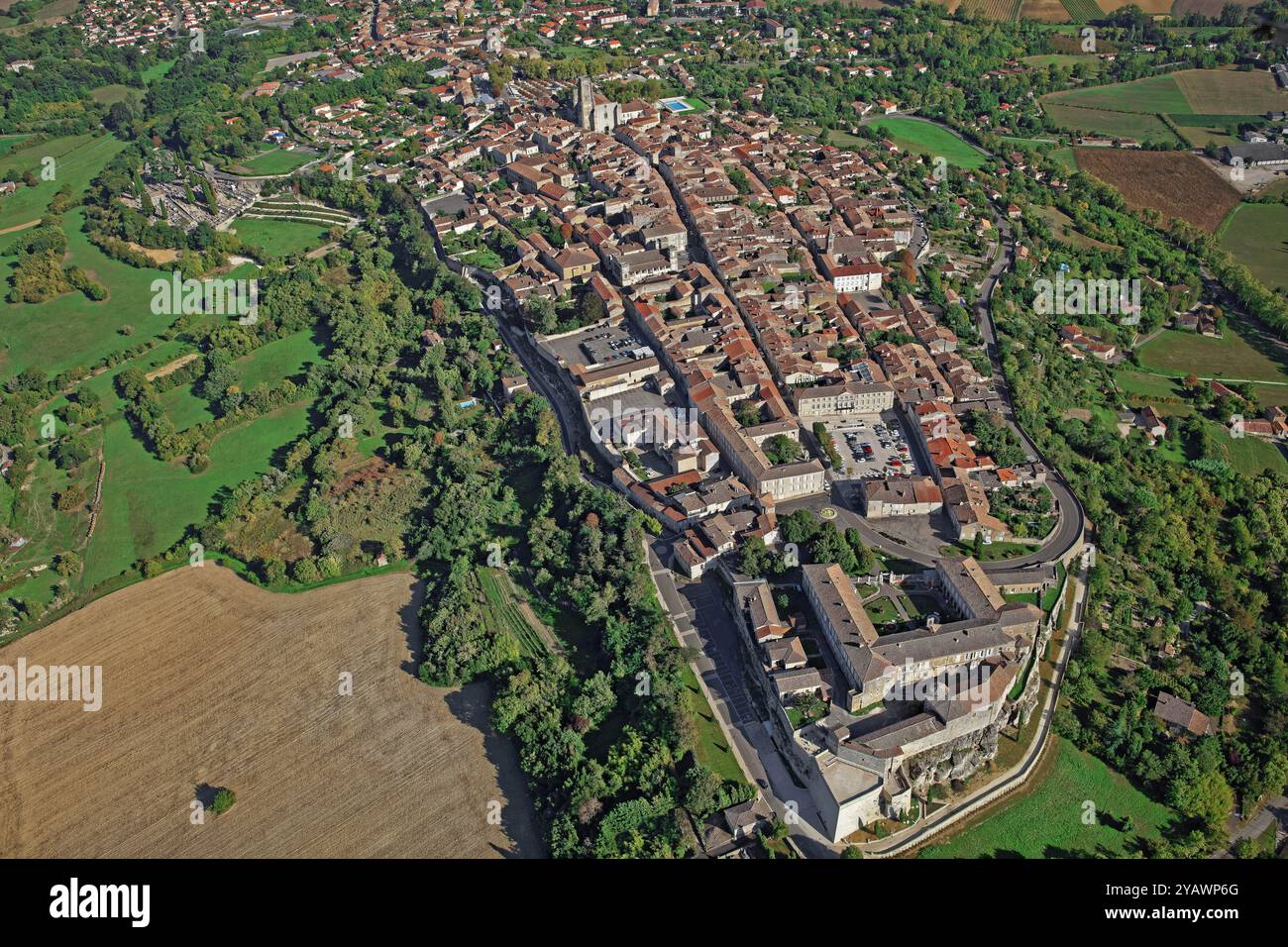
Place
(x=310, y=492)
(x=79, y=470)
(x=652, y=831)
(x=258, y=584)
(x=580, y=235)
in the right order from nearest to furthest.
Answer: (x=652, y=831)
(x=258, y=584)
(x=310, y=492)
(x=79, y=470)
(x=580, y=235)

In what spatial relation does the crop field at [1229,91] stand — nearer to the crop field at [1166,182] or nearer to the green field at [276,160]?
the crop field at [1166,182]

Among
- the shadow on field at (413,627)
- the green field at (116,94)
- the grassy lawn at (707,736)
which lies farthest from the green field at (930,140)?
the green field at (116,94)

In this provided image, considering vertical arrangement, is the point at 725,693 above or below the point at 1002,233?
below

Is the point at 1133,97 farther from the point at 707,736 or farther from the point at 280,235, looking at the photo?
the point at 707,736

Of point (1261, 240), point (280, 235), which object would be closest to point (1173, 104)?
point (1261, 240)

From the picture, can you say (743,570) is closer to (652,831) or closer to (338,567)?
(652,831)

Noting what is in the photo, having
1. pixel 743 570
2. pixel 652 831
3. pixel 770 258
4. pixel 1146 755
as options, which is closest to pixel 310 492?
pixel 743 570

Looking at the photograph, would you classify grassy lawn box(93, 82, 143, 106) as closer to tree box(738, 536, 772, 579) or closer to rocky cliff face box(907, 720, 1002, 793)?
tree box(738, 536, 772, 579)
